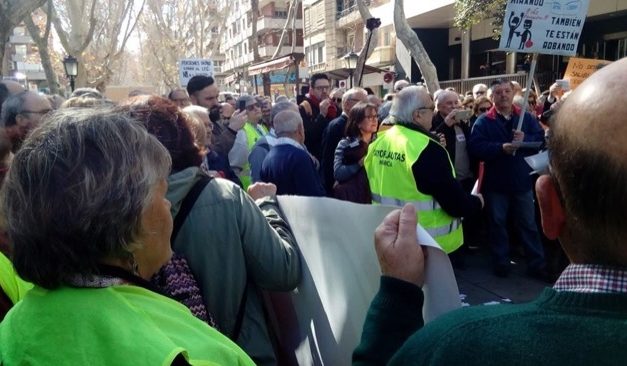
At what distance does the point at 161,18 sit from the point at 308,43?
1103cm

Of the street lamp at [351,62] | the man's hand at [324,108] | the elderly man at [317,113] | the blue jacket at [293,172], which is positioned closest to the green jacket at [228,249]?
the blue jacket at [293,172]

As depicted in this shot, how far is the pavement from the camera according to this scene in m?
4.72

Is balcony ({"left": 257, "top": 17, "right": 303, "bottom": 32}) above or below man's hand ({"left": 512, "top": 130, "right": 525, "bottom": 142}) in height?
above

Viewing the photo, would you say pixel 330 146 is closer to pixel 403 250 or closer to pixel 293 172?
pixel 293 172

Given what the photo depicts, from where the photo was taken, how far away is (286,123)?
3678mm

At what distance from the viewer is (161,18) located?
129 feet

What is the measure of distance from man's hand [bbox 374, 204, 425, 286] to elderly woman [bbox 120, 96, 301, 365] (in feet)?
2.15

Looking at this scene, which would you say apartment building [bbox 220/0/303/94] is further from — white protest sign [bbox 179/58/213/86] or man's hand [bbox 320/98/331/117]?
man's hand [bbox 320/98/331/117]

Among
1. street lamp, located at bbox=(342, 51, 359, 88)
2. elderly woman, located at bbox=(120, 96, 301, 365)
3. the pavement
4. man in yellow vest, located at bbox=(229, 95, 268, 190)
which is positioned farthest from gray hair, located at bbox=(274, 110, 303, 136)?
street lamp, located at bbox=(342, 51, 359, 88)

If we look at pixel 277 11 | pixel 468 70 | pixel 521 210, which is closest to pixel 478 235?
pixel 521 210

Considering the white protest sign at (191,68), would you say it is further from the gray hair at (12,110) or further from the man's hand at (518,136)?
the gray hair at (12,110)

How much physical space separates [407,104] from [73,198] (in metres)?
2.84

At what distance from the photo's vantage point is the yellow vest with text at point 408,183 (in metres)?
3.47

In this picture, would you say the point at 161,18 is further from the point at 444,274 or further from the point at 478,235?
the point at 444,274
